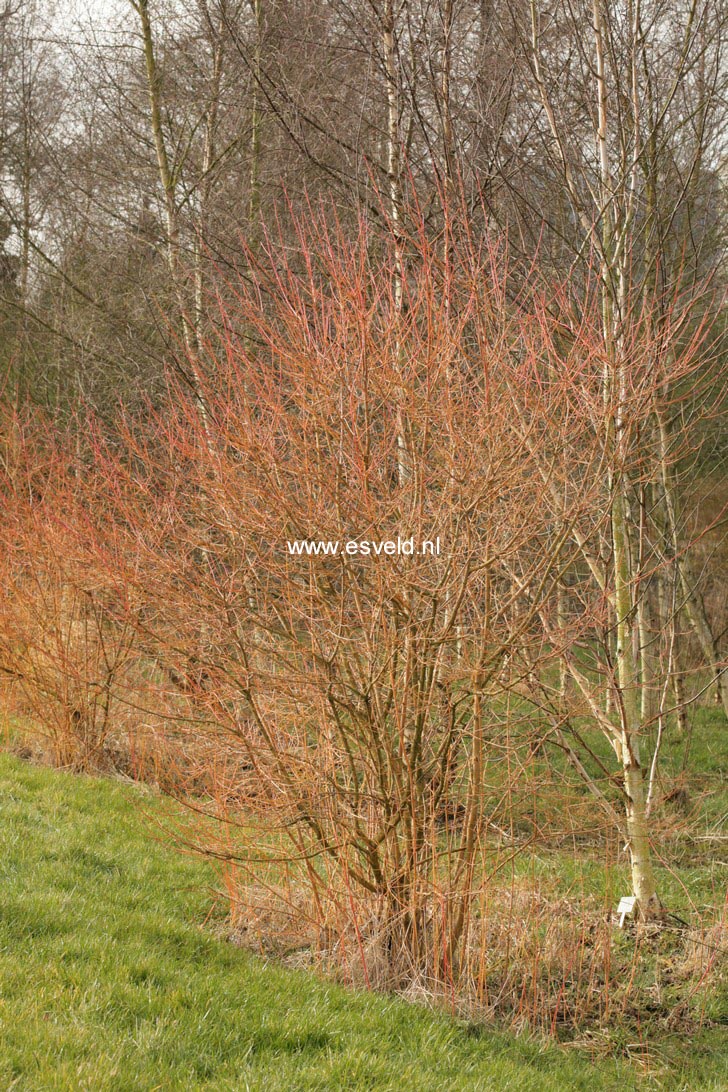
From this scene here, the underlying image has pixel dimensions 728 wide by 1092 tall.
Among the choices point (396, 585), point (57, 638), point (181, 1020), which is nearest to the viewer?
point (181, 1020)

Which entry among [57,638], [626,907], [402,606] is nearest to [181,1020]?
[402,606]

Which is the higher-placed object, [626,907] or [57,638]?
[57,638]

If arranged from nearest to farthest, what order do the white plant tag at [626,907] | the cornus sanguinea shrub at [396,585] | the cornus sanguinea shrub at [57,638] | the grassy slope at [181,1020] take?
the grassy slope at [181,1020]
the cornus sanguinea shrub at [396,585]
the white plant tag at [626,907]
the cornus sanguinea shrub at [57,638]

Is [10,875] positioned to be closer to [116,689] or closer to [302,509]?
[302,509]

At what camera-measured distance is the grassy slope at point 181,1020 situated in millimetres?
2629

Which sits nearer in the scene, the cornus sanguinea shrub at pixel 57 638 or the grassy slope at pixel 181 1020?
the grassy slope at pixel 181 1020

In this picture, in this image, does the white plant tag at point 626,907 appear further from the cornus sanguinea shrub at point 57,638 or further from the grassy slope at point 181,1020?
the cornus sanguinea shrub at point 57,638

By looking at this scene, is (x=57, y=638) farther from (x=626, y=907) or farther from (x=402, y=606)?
(x=626, y=907)

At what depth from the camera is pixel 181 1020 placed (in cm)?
295

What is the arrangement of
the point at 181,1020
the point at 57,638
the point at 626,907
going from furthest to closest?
the point at 57,638 → the point at 626,907 → the point at 181,1020

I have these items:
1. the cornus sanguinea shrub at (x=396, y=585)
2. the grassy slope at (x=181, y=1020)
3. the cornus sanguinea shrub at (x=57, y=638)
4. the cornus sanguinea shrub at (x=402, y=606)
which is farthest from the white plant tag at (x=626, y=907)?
the cornus sanguinea shrub at (x=57, y=638)

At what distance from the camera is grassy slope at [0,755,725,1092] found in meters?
2.63

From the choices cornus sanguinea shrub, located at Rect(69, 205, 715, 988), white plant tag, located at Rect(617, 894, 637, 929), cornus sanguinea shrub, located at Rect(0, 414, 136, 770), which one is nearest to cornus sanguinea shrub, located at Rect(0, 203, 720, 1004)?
cornus sanguinea shrub, located at Rect(69, 205, 715, 988)

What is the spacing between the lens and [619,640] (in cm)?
464
